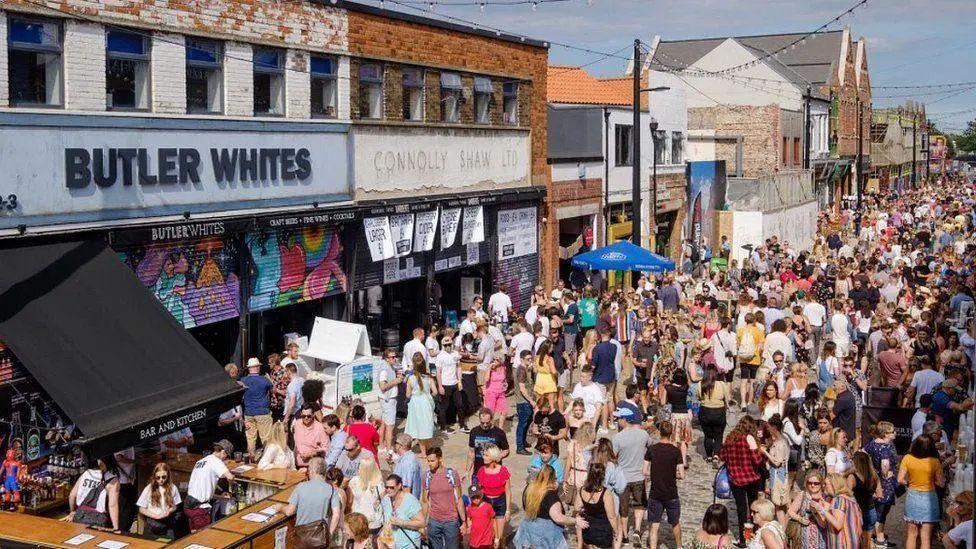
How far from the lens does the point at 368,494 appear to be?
11.0 m

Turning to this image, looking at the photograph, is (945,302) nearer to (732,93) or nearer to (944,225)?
(944,225)

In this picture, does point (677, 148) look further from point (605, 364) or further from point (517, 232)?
point (605, 364)

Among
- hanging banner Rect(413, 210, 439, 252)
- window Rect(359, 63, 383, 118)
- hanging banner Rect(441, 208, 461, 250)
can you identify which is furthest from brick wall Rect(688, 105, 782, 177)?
window Rect(359, 63, 383, 118)

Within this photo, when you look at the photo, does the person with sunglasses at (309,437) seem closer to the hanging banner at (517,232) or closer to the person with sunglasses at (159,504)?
the person with sunglasses at (159,504)

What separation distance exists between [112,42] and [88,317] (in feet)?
13.9

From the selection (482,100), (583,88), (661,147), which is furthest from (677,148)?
(482,100)

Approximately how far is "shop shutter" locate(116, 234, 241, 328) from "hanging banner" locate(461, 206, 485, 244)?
7.41m

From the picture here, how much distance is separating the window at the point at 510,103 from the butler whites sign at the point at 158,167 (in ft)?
22.3

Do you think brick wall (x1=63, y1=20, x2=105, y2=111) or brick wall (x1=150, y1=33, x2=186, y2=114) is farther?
brick wall (x1=150, y1=33, x2=186, y2=114)

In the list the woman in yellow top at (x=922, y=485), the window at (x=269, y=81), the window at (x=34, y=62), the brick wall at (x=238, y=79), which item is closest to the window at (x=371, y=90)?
the window at (x=269, y=81)

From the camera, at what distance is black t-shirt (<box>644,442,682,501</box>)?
1113 centimetres

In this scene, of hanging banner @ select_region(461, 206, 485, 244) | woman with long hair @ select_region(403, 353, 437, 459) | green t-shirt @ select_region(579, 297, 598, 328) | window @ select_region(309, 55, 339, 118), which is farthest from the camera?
hanging banner @ select_region(461, 206, 485, 244)

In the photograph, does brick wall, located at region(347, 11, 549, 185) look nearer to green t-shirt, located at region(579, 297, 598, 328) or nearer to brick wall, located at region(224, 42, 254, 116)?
brick wall, located at region(224, 42, 254, 116)

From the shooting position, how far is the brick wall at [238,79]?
16.9 metres
